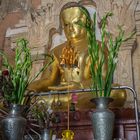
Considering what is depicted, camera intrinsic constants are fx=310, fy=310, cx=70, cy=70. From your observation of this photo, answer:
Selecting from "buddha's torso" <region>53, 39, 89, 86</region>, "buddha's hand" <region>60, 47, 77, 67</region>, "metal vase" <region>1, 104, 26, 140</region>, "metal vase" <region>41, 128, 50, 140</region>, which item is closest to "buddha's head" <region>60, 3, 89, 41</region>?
"buddha's torso" <region>53, 39, 89, 86</region>

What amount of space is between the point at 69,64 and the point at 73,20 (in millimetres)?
582

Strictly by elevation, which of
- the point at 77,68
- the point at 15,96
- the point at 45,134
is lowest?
the point at 45,134

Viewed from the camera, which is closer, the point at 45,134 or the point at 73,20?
the point at 45,134

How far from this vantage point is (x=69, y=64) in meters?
3.08

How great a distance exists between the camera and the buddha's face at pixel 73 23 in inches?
132

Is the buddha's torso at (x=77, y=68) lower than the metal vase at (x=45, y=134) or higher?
higher

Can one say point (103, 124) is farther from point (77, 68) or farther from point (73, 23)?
point (73, 23)

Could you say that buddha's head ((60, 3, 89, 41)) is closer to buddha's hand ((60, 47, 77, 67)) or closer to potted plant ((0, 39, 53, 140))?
buddha's hand ((60, 47, 77, 67))

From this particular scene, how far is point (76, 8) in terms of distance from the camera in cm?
340

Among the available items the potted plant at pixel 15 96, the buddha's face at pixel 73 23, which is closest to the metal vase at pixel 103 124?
the potted plant at pixel 15 96

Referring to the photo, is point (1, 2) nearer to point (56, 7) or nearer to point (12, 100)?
point (56, 7)

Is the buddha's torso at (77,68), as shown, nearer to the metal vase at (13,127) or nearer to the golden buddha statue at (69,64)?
the golden buddha statue at (69,64)

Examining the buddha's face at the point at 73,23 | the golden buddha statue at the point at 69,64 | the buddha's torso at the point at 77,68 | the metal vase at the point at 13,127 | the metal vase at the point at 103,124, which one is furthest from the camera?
the buddha's face at the point at 73,23

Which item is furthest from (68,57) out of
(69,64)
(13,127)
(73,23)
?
(13,127)
